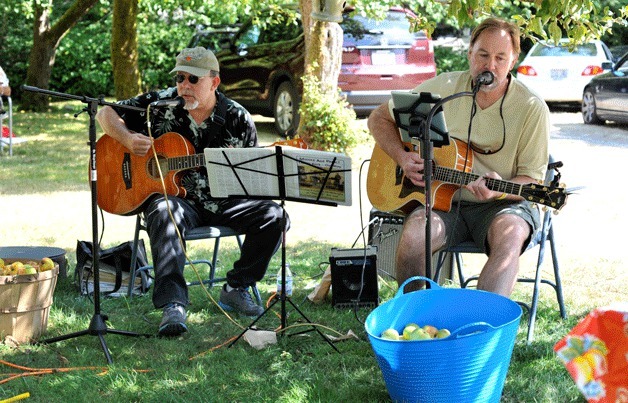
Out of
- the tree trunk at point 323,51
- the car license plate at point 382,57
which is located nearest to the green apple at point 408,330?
the tree trunk at point 323,51

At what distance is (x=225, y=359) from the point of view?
4148mm

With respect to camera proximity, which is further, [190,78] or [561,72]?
[561,72]

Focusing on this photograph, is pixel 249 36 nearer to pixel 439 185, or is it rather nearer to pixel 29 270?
pixel 439 185

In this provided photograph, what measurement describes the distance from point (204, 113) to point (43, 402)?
6.37ft

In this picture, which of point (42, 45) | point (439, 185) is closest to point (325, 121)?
point (439, 185)

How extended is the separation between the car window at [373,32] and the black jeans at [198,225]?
283 inches

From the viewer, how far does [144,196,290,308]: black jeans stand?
4.63 m

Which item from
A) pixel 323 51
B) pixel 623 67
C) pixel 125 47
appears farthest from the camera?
pixel 623 67

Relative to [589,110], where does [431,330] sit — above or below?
above

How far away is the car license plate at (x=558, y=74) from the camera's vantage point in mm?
15102

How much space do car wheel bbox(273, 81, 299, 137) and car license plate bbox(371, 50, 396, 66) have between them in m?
1.13

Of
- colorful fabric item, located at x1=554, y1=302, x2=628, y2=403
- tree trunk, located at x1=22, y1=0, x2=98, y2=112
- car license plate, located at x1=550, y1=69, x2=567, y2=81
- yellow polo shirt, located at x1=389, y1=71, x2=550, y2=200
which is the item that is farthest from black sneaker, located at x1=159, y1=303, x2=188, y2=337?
car license plate, located at x1=550, y1=69, x2=567, y2=81

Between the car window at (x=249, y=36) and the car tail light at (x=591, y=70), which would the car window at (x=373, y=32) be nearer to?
the car window at (x=249, y=36)

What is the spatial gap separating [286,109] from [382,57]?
1.43 m
